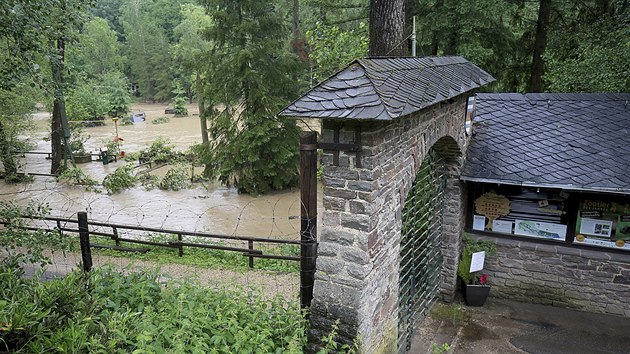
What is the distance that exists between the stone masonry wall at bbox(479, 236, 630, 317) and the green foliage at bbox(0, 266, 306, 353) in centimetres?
413

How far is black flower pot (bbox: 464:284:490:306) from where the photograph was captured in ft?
21.4

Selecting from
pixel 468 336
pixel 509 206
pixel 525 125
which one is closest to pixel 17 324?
pixel 468 336

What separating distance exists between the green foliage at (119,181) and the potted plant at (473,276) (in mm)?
14648

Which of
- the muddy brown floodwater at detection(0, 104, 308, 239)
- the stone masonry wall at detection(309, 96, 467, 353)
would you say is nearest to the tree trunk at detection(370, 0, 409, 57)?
the stone masonry wall at detection(309, 96, 467, 353)

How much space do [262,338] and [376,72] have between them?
2.28m

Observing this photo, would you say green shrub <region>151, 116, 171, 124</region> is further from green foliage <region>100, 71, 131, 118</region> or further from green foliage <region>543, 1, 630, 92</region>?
green foliage <region>543, 1, 630, 92</region>

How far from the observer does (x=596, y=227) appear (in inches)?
246

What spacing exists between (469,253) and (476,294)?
1.99 ft

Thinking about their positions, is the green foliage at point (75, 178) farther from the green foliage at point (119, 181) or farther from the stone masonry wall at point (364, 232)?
the stone masonry wall at point (364, 232)

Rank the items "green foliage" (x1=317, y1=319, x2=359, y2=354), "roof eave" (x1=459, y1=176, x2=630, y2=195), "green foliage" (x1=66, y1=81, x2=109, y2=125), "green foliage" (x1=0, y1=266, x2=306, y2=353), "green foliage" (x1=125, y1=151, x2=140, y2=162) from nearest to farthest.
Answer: "green foliage" (x1=0, y1=266, x2=306, y2=353) < "green foliage" (x1=317, y1=319, x2=359, y2=354) < "roof eave" (x1=459, y1=176, x2=630, y2=195) < "green foliage" (x1=125, y1=151, x2=140, y2=162) < "green foliage" (x1=66, y1=81, x2=109, y2=125)

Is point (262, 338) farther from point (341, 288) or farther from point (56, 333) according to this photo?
point (56, 333)

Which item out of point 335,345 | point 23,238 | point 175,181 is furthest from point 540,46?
point 175,181

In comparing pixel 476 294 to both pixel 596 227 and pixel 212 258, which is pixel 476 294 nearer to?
pixel 596 227

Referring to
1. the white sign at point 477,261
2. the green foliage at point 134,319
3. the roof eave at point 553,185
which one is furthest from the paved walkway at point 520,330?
the green foliage at point 134,319
